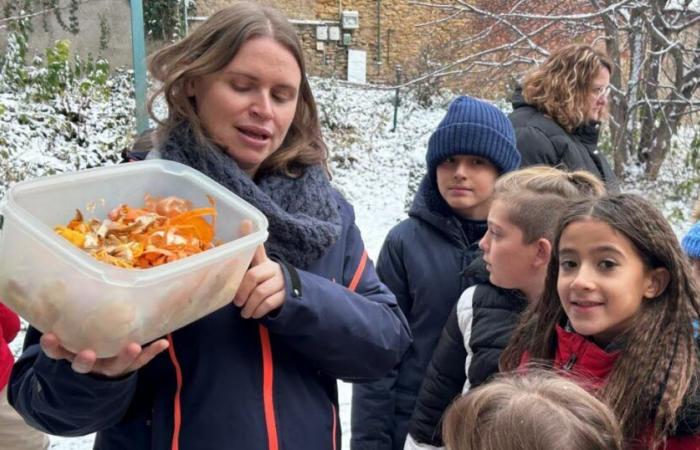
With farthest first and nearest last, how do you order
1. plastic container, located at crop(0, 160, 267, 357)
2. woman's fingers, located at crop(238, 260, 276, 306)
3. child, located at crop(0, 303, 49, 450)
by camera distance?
child, located at crop(0, 303, 49, 450)
woman's fingers, located at crop(238, 260, 276, 306)
plastic container, located at crop(0, 160, 267, 357)

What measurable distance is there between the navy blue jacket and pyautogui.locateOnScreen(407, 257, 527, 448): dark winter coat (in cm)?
56

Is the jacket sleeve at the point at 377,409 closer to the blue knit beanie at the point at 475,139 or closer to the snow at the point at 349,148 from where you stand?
the blue knit beanie at the point at 475,139

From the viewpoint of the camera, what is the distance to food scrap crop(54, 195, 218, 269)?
108 cm

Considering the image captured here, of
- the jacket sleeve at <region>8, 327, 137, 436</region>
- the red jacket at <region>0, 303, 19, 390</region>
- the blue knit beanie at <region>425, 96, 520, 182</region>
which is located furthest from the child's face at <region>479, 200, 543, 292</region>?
the red jacket at <region>0, 303, 19, 390</region>

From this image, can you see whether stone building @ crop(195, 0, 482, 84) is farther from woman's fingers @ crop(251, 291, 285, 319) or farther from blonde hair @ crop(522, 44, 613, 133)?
woman's fingers @ crop(251, 291, 285, 319)

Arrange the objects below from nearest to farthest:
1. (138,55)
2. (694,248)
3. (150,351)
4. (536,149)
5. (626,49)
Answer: (150,351)
(694,248)
(536,149)
(138,55)
(626,49)

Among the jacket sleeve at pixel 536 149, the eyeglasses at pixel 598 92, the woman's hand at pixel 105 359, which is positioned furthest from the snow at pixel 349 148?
the woman's hand at pixel 105 359

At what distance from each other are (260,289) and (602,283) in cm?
77

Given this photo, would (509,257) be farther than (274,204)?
Yes

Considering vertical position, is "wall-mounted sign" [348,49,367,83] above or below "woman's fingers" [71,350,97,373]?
below

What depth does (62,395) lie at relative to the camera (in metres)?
1.12

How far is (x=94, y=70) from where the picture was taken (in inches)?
301

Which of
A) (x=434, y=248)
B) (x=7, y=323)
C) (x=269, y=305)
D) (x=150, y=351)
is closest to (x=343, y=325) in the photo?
(x=269, y=305)

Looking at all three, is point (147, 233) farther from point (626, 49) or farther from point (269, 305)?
point (626, 49)
